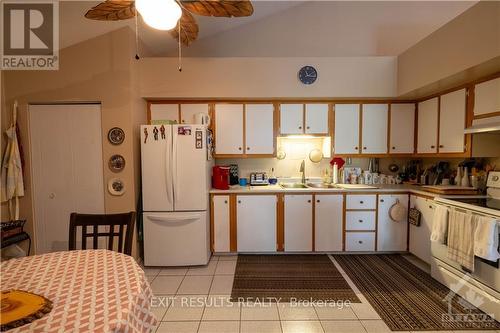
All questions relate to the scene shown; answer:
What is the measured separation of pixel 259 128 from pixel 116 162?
1893 mm

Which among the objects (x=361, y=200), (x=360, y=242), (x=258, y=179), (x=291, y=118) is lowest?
(x=360, y=242)

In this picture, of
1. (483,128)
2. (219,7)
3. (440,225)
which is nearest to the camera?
(219,7)

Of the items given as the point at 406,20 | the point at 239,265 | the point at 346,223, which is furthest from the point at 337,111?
the point at 239,265

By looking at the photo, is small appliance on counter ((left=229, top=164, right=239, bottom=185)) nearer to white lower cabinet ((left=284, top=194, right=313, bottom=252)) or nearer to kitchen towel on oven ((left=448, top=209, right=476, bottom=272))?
white lower cabinet ((left=284, top=194, right=313, bottom=252))

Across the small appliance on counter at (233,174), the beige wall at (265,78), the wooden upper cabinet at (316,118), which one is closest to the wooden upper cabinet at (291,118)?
the wooden upper cabinet at (316,118)

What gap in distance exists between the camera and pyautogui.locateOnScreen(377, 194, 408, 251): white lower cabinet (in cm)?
319

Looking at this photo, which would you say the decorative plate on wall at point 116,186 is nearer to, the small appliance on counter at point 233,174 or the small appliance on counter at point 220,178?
the small appliance on counter at point 220,178

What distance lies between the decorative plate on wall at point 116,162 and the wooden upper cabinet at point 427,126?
12.8 ft

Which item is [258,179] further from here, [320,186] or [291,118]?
[291,118]

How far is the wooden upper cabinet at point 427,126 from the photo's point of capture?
10.1 ft

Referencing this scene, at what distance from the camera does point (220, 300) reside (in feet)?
7.61

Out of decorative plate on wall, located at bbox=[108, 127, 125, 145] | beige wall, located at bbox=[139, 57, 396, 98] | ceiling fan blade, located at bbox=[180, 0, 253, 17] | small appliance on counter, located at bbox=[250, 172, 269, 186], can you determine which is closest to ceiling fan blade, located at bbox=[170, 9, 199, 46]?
ceiling fan blade, located at bbox=[180, 0, 253, 17]

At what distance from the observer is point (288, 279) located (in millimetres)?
2691

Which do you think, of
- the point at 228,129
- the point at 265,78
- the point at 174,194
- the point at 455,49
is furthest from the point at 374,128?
the point at 174,194
